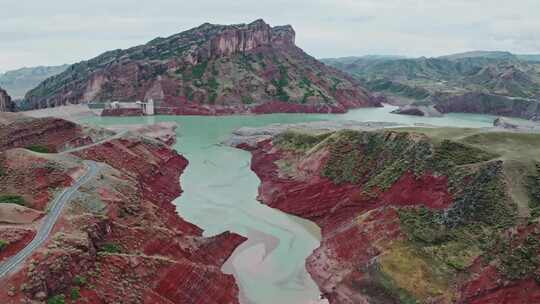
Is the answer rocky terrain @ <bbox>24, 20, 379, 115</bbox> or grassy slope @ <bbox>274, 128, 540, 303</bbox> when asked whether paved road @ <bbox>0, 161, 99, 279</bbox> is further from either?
rocky terrain @ <bbox>24, 20, 379, 115</bbox>

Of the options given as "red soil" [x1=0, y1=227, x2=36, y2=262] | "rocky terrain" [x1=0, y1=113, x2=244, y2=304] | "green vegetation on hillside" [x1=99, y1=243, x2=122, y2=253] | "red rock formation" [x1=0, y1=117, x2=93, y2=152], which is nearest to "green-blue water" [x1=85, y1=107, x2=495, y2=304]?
"rocky terrain" [x1=0, y1=113, x2=244, y2=304]

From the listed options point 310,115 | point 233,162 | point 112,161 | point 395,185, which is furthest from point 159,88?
point 395,185

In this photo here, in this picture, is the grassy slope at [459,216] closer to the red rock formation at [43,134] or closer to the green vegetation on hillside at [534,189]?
the green vegetation on hillside at [534,189]

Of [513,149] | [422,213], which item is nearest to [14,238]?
[422,213]

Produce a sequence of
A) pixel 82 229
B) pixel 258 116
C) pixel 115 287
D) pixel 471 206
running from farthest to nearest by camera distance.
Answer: pixel 258 116 < pixel 471 206 < pixel 82 229 < pixel 115 287

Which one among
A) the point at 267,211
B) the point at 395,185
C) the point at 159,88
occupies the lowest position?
the point at 267,211

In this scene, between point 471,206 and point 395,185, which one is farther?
point 395,185

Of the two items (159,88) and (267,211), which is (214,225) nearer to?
(267,211)
